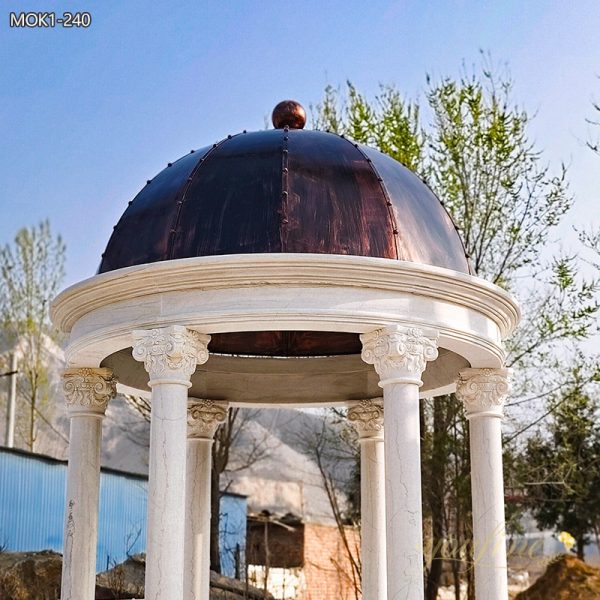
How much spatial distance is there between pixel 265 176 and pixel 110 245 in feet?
10.2

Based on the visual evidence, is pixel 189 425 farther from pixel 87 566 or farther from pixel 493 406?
pixel 493 406

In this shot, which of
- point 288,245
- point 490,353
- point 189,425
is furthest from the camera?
point 189,425

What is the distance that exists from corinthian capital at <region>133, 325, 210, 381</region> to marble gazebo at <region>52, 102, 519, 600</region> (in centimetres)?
2

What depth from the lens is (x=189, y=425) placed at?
19.3 meters

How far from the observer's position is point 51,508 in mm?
→ 30922

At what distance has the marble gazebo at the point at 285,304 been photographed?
13.2 metres

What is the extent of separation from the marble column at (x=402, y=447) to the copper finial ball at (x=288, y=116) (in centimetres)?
511

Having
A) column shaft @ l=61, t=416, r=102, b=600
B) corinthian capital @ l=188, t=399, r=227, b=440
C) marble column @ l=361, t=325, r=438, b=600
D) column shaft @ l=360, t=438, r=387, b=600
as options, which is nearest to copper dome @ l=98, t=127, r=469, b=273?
marble column @ l=361, t=325, r=438, b=600

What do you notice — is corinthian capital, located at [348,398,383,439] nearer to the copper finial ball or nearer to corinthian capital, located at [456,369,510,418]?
corinthian capital, located at [456,369,510,418]

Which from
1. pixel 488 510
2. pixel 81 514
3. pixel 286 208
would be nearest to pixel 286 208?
pixel 286 208

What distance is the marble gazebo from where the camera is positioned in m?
13.2

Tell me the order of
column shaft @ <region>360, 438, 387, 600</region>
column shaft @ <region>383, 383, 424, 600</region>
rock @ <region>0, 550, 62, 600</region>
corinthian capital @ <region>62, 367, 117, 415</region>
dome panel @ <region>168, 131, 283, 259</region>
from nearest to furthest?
column shaft @ <region>383, 383, 424, 600</region> → dome panel @ <region>168, 131, 283, 259</region> → corinthian capital @ <region>62, 367, 117, 415</region> → column shaft @ <region>360, 438, 387, 600</region> → rock @ <region>0, 550, 62, 600</region>

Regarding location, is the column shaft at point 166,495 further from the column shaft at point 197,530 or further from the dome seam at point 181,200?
the column shaft at point 197,530

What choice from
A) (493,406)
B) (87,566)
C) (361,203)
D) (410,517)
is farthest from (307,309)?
(87,566)
